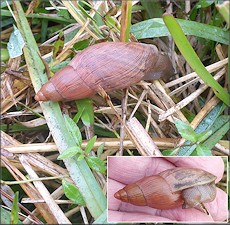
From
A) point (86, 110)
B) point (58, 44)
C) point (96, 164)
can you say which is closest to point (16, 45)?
point (58, 44)

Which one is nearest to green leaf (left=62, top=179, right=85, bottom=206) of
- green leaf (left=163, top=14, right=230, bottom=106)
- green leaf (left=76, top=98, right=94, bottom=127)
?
green leaf (left=76, top=98, right=94, bottom=127)

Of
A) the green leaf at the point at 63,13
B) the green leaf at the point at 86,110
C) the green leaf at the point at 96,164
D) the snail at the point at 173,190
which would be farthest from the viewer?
the green leaf at the point at 63,13

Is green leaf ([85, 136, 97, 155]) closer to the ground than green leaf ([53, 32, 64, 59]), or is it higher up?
closer to the ground

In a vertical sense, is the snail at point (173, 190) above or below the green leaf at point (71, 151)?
below

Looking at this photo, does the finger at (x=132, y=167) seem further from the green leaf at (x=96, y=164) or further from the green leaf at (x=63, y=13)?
the green leaf at (x=63, y=13)

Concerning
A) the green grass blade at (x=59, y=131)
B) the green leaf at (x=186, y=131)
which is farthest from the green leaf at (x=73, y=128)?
the green leaf at (x=186, y=131)

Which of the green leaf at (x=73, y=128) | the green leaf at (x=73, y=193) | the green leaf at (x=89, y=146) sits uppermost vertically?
the green leaf at (x=73, y=128)

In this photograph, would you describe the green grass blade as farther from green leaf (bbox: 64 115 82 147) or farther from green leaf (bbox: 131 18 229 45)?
green leaf (bbox: 131 18 229 45)

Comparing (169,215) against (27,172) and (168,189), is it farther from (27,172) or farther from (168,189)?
(27,172)
